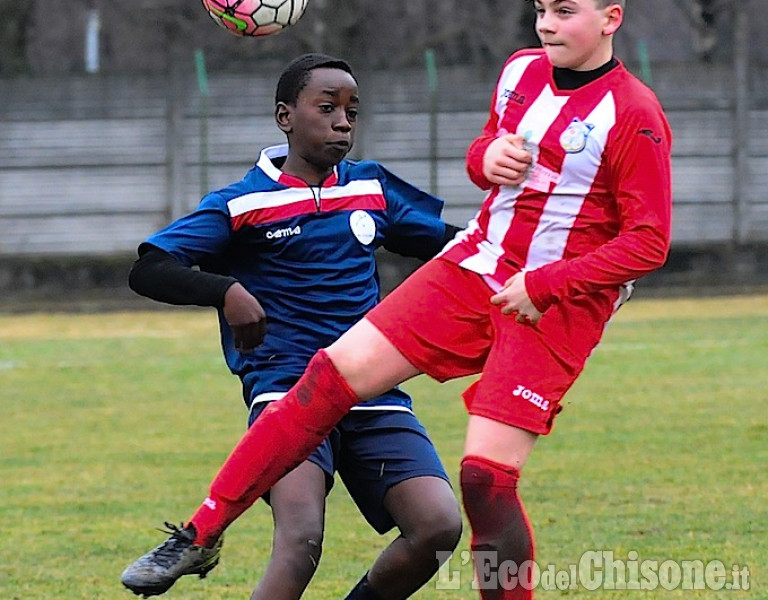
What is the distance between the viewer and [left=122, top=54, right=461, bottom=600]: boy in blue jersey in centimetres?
443

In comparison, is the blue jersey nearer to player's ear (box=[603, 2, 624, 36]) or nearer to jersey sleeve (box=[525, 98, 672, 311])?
jersey sleeve (box=[525, 98, 672, 311])

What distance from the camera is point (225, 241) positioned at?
464cm

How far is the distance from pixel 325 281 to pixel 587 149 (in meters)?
0.96

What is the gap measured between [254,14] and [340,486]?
11.0ft

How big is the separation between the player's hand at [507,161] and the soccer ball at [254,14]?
129cm

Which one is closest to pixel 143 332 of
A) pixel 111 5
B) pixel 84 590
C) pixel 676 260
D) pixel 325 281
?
pixel 676 260

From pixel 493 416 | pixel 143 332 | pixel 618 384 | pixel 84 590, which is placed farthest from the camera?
pixel 143 332

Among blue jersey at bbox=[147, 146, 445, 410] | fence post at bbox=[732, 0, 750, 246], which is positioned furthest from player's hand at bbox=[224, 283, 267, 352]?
fence post at bbox=[732, 0, 750, 246]

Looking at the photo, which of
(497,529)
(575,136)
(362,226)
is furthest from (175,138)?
(497,529)

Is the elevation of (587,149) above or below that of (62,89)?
above

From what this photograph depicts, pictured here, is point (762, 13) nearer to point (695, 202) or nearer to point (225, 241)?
point (695, 202)

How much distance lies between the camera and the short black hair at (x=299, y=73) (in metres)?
4.73

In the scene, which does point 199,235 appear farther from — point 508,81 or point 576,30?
point 576,30

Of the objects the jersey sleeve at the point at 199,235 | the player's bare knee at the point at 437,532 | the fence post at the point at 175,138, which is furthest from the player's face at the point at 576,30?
the fence post at the point at 175,138
